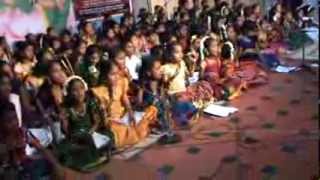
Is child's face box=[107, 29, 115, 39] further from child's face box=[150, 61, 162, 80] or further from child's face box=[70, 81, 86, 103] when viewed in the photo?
child's face box=[70, 81, 86, 103]

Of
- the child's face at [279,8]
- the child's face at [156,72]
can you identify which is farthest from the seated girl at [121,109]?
the child's face at [279,8]

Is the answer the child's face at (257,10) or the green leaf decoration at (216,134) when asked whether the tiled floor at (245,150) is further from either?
the child's face at (257,10)

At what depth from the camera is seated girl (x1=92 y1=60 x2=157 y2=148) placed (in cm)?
411

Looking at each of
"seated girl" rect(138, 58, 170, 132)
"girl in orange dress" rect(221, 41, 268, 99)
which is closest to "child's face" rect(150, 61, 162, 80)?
"seated girl" rect(138, 58, 170, 132)

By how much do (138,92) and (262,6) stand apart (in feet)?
9.00

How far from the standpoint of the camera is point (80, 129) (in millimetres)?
3756

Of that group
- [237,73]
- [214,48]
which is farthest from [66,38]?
[237,73]

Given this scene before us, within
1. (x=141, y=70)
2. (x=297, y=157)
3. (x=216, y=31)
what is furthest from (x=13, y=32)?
(x=297, y=157)

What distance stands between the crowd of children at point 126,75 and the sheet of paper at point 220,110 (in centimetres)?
7

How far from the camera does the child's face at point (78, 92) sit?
3.83 m

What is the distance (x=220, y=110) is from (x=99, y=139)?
3.77ft

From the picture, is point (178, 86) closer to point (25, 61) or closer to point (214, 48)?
point (214, 48)

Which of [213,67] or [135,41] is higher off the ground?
[135,41]

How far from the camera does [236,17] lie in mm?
6043
